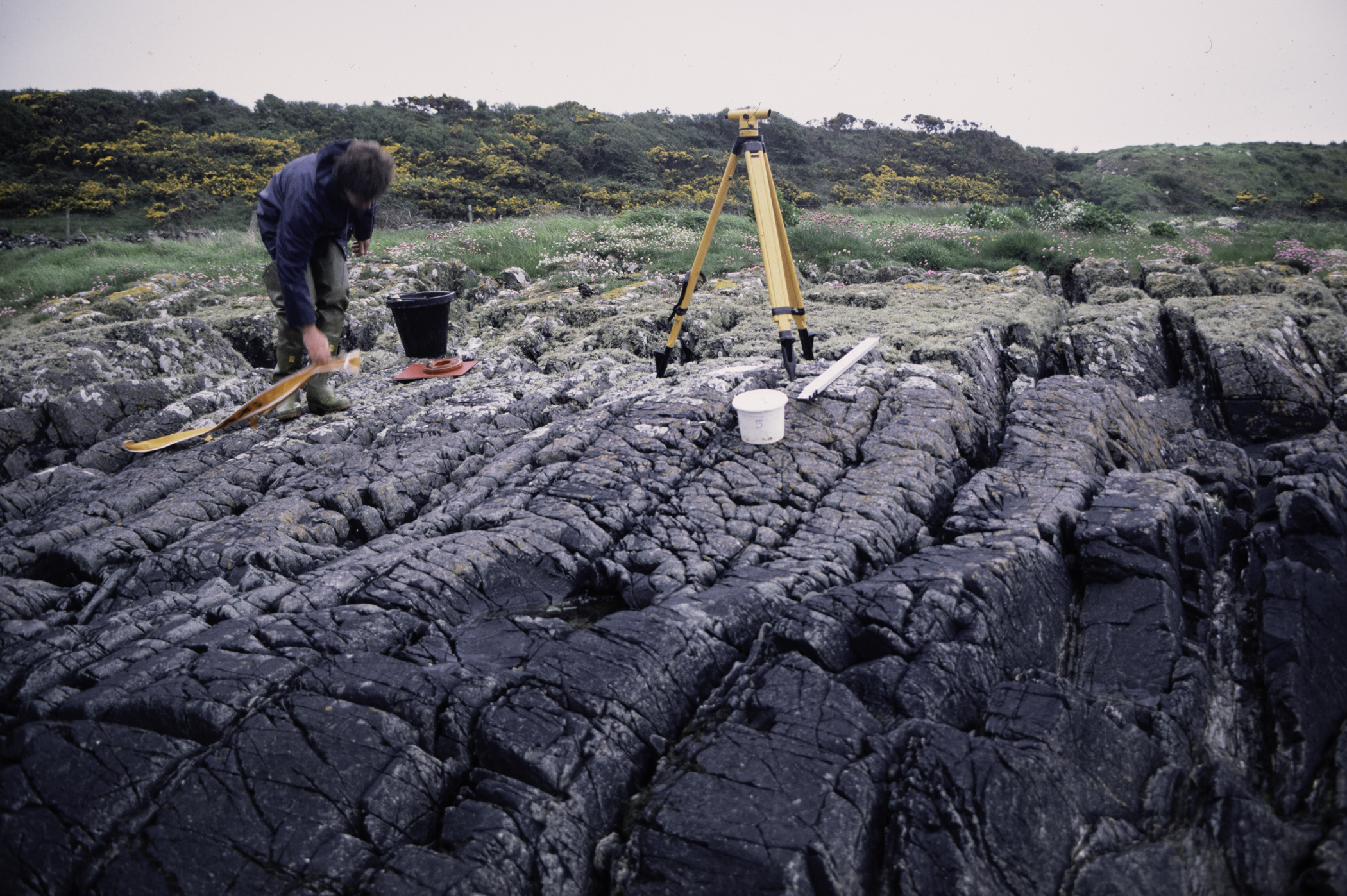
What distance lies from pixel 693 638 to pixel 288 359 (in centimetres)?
550

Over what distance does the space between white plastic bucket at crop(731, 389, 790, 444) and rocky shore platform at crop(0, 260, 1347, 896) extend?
148 mm

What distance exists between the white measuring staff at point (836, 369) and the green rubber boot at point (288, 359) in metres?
4.96

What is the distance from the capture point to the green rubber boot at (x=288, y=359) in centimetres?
642

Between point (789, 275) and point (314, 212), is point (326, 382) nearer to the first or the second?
point (314, 212)

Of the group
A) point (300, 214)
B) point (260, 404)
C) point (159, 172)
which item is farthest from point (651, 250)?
point (159, 172)

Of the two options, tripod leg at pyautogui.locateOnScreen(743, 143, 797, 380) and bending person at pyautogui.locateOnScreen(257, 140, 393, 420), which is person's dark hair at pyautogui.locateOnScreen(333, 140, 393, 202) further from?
tripod leg at pyautogui.locateOnScreen(743, 143, 797, 380)

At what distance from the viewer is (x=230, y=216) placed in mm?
25422

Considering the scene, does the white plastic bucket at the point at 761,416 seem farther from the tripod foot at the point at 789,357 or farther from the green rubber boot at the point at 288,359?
the green rubber boot at the point at 288,359

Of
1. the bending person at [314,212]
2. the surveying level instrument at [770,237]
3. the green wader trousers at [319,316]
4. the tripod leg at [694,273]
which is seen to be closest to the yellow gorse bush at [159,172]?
Result: the green wader trousers at [319,316]

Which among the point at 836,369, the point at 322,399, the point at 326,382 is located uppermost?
the point at 836,369

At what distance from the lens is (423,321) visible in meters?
7.65

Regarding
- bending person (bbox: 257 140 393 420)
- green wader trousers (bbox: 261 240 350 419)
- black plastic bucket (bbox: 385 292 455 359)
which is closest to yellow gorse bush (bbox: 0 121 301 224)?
black plastic bucket (bbox: 385 292 455 359)

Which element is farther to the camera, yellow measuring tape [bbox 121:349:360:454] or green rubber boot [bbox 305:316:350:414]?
green rubber boot [bbox 305:316:350:414]

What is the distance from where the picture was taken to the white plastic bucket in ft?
16.3
